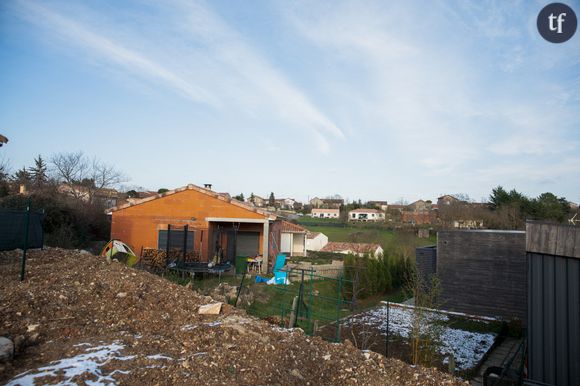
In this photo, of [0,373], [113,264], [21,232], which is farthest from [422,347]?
[21,232]

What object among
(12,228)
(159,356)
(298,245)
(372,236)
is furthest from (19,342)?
(298,245)

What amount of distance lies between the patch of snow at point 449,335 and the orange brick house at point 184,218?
8.24 metres

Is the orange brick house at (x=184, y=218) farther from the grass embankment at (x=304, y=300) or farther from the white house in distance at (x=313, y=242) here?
the white house in distance at (x=313, y=242)

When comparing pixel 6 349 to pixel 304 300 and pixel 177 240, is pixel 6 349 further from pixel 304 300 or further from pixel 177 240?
pixel 177 240

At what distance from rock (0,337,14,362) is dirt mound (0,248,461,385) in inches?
3.5

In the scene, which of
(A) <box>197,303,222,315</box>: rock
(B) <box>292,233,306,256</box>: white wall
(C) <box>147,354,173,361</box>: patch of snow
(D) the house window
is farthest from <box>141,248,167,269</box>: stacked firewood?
(B) <box>292,233,306,256</box>: white wall

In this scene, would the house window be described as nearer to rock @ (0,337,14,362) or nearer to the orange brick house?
the orange brick house

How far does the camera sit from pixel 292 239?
32.4 meters

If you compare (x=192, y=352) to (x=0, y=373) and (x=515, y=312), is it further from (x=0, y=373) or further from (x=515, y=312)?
(x=515, y=312)

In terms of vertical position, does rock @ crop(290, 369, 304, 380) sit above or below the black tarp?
below

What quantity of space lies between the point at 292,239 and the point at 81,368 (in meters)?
28.2

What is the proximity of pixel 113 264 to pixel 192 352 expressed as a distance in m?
5.55

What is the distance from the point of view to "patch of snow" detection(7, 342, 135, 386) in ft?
13.6

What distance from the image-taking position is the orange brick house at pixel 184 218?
19.1 m
